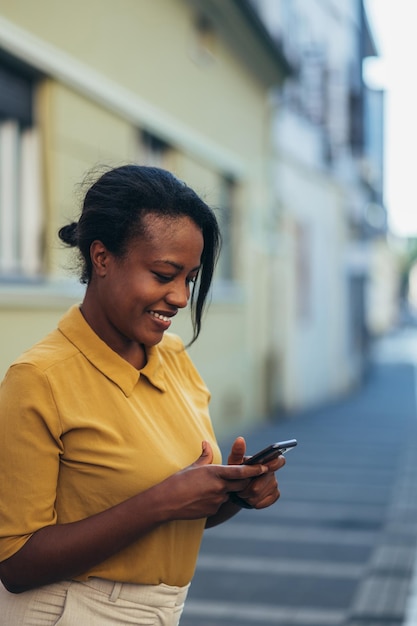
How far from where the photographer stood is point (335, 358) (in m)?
20.7

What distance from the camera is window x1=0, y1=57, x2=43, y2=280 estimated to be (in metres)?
7.63

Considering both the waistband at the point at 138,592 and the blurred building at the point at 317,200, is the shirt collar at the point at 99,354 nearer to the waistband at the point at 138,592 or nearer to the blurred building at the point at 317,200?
the waistband at the point at 138,592

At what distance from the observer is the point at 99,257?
2.02m

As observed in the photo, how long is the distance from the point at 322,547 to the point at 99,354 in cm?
525

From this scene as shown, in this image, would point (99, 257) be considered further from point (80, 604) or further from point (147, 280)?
point (80, 604)

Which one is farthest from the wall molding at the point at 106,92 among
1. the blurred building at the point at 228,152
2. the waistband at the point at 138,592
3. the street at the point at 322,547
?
the waistband at the point at 138,592

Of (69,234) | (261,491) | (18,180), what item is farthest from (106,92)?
(261,491)

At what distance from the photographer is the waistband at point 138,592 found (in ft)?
6.47

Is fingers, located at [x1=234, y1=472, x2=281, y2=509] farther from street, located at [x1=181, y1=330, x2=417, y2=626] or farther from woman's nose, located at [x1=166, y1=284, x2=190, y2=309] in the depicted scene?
street, located at [x1=181, y1=330, x2=417, y2=626]

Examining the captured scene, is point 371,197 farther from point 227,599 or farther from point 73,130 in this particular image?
point 227,599

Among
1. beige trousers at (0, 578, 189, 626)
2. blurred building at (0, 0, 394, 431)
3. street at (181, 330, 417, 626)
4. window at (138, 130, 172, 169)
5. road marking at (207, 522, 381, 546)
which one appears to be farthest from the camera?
window at (138, 130, 172, 169)

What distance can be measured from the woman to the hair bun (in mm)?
19

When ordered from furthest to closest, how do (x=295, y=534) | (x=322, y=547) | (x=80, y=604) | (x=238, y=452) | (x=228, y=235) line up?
(x=228, y=235) < (x=295, y=534) < (x=322, y=547) < (x=238, y=452) < (x=80, y=604)

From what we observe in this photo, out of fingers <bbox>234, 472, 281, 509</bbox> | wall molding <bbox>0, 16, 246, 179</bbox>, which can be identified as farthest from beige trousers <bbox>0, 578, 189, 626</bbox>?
wall molding <bbox>0, 16, 246, 179</bbox>
